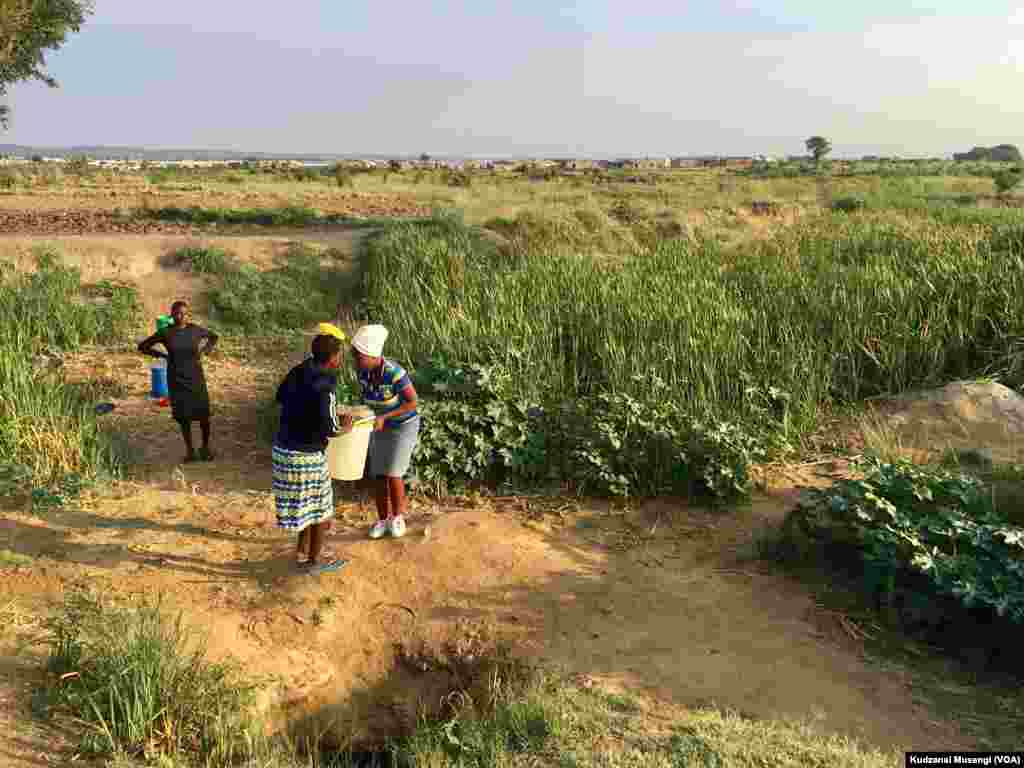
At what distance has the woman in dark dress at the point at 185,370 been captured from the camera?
5.79 meters

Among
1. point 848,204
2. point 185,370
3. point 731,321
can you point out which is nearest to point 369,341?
point 185,370

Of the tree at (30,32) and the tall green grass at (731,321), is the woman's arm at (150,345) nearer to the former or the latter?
the tall green grass at (731,321)

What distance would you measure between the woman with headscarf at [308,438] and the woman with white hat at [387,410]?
18 cm

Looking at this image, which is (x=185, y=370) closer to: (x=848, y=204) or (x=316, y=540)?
(x=316, y=540)

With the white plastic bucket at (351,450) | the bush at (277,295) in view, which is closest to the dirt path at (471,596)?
the white plastic bucket at (351,450)

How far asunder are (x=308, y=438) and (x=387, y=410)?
1.61 feet

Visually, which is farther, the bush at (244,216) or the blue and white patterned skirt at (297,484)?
the bush at (244,216)

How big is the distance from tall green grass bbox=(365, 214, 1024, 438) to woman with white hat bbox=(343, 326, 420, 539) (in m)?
1.74

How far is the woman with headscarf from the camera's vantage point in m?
3.83

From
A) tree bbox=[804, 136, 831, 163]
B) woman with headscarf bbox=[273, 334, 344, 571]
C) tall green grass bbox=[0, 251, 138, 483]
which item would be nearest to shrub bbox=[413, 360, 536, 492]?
woman with headscarf bbox=[273, 334, 344, 571]

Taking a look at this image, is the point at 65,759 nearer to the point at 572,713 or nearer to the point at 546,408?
the point at 572,713

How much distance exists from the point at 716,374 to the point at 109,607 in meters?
4.70

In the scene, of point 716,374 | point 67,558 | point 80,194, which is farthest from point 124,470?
point 80,194

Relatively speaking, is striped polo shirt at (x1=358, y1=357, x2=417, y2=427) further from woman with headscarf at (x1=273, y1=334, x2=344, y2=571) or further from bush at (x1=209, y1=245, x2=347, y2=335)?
bush at (x1=209, y1=245, x2=347, y2=335)
